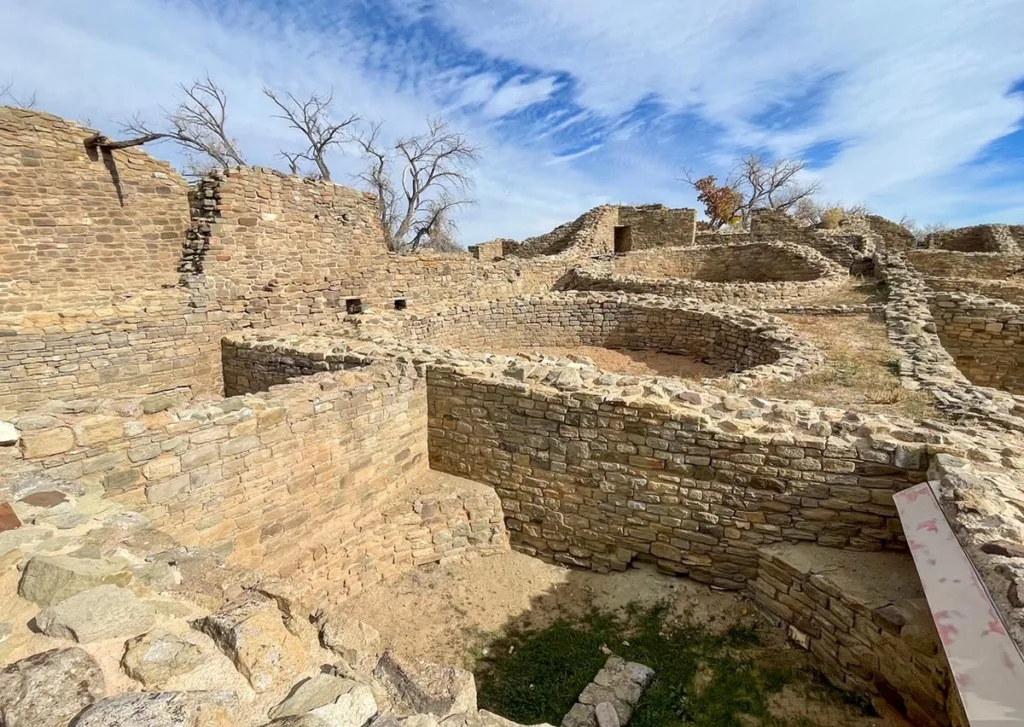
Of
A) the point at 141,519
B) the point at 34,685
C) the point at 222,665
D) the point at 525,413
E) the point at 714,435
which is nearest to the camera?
the point at 34,685

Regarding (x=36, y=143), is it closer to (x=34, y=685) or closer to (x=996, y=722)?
(x=34, y=685)

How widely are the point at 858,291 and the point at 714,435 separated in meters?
11.2

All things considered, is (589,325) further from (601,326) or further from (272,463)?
(272,463)

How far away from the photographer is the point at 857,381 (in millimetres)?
6250

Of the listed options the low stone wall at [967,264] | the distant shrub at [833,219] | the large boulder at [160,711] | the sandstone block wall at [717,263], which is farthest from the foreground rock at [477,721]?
the distant shrub at [833,219]

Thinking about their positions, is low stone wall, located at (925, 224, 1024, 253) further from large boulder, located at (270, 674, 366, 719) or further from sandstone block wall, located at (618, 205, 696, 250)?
large boulder, located at (270, 674, 366, 719)

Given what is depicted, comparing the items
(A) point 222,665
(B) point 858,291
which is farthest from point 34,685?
(B) point 858,291

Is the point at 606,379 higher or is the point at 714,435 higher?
the point at 606,379

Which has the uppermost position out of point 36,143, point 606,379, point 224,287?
point 36,143

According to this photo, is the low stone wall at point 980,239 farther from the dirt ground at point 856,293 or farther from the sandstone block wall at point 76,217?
the sandstone block wall at point 76,217

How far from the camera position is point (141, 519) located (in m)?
3.15

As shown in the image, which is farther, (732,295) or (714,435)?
(732,295)

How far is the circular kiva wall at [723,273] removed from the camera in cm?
1278

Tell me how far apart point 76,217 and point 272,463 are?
7.21 m
